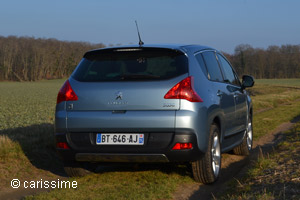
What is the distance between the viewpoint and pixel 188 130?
5.15 metres

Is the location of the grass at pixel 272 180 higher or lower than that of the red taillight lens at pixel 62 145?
lower

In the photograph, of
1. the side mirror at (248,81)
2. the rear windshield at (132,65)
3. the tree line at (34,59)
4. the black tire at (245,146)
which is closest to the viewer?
the rear windshield at (132,65)

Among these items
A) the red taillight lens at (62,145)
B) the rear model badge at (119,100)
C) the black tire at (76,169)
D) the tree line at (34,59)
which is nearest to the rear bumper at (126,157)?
the red taillight lens at (62,145)

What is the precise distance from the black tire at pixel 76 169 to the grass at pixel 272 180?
1.99 meters

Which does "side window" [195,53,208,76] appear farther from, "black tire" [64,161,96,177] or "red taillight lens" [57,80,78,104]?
"black tire" [64,161,96,177]

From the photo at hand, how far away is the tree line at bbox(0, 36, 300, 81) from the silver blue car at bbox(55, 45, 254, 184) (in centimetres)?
11082

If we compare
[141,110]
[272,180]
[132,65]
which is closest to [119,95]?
[141,110]

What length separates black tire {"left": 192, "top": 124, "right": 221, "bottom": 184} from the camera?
18.3ft

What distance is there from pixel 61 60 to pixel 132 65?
116421 mm

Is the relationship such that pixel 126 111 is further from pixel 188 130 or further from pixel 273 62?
pixel 273 62

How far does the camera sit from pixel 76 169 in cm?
608

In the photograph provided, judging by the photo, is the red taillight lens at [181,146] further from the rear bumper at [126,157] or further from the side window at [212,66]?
the side window at [212,66]

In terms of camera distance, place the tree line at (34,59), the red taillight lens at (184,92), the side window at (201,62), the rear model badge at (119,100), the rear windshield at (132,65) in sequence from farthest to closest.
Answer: the tree line at (34,59) < the side window at (201,62) < the rear windshield at (132,65) < the rear model badge at (119,100) < the red taillight lens at (184,92)

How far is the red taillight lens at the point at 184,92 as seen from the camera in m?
5.16
